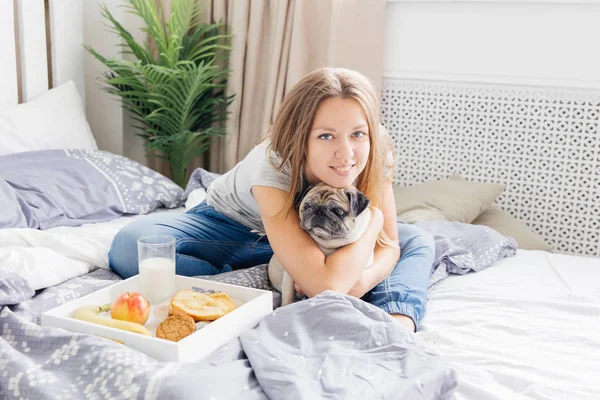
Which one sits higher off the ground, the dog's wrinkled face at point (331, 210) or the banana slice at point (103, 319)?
the dog's wrinkled face at point (331, 210)

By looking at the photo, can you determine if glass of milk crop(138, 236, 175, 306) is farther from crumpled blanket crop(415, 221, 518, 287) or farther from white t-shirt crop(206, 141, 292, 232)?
crumpled blanket crop(415, 221, 518, 287)

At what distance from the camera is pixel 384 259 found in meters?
1.59

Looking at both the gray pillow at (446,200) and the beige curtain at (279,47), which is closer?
the gray pillow at (446,200)

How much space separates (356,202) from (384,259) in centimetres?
26

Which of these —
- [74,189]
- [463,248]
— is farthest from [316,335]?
[74,189]

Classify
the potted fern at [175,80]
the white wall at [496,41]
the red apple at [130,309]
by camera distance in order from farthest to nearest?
the potted fern at [175,80], the white wall at [496,41], the red apple at [130,309]

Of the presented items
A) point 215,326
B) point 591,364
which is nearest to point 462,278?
point 591,364

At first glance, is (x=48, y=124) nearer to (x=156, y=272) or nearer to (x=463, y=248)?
(x=156, y=272)

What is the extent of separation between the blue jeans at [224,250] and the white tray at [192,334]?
10.7 inches

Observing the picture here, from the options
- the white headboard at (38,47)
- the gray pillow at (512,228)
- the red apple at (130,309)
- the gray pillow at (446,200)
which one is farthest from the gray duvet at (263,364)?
the white headboard at (38,47)

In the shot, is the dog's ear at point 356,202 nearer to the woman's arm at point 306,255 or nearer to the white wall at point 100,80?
the woman's arm at point 306,255

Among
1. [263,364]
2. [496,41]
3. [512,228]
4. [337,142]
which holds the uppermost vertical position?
[496,41]

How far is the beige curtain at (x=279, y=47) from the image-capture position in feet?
9.04

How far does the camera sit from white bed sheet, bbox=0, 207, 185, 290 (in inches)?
55.8
